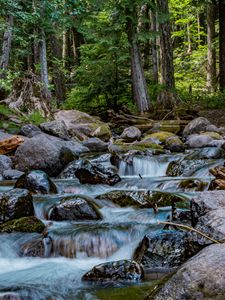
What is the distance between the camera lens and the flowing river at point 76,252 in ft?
16.1

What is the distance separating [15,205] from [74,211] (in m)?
1.02

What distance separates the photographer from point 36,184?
9109 millimetres

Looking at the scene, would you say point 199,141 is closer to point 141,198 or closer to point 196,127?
point 196,127

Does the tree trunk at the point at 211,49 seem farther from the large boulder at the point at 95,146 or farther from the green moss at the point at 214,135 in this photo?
the large boulder at the point at 95,146

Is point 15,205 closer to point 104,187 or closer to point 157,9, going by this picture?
point 104,187

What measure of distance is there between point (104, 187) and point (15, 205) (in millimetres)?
2753

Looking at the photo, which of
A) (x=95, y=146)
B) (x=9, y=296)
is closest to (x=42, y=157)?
(x=95, y=146)

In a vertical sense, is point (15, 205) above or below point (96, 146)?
below

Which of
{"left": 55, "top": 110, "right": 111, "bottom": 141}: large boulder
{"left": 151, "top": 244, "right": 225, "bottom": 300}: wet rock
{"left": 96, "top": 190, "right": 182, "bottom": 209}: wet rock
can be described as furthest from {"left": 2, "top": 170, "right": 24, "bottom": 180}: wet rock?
{"left": 151, "top": 244, "right": 225, "bottom": 300}: wet rock

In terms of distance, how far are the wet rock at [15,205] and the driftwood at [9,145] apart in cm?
518

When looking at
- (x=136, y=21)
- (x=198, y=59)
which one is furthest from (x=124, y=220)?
(x=198, y=59)

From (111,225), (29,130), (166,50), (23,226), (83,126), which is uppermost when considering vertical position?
(166,50)

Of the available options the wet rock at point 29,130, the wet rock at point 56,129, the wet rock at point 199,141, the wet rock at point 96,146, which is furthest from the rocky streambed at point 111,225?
the wet rock at point 56,129

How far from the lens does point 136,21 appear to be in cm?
1781
